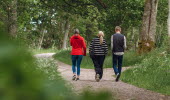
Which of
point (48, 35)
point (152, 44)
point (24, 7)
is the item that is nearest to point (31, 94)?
point (24, 7)

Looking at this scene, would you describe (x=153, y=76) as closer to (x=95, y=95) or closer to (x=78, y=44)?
(x=78, y=44)

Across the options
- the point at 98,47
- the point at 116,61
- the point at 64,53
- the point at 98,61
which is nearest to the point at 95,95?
the point at 98,47

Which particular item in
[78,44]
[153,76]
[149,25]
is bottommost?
[153,76]

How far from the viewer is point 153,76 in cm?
1020

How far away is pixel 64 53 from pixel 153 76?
54.7ft

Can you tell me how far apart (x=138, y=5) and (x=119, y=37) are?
508 inches

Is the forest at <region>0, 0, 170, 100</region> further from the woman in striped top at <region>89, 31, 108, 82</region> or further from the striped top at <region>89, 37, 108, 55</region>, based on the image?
the striped top at <region>89, 37, 108, 55</region>

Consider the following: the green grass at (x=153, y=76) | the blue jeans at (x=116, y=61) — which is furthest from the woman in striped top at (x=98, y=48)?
the green grass at (x=153, y=76)

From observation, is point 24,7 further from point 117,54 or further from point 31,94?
point 31,94

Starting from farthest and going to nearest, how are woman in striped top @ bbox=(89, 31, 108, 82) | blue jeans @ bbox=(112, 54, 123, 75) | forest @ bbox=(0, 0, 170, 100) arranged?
blue jeans @ bbox=(112, 54, 123, 75)
woman in striped top @ bbox=(89, 31, 108, 82)
forest @ bbox=(0, 0, 170, 100)

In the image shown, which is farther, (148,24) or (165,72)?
(148,24)

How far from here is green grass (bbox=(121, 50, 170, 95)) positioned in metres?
9.05

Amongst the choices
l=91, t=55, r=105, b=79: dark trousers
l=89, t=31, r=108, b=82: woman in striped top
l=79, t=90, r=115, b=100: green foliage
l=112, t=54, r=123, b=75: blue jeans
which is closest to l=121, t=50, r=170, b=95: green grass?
l=112, t=54, r=123, b=75: blue jeans

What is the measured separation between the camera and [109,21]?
26.0 m
